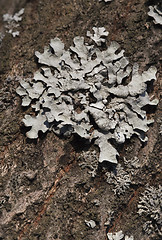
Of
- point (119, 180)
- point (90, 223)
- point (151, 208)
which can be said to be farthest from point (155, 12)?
point (90, 223)

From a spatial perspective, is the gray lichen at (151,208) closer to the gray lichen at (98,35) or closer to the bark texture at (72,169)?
the bark texture at (72,169)

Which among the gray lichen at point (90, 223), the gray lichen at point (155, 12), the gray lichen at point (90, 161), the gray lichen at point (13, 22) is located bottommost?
the gray lichen at point (90, 223)

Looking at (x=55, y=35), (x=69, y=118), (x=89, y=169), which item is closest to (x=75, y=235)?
(x=89, y=169)

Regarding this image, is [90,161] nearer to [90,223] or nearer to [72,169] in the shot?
[72,169]

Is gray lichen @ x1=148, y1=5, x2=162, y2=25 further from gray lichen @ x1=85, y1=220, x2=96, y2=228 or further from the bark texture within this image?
gray lichen @ x1=85, y1=220, x2=96, y2=228

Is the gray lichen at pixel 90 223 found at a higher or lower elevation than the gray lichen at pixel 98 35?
lower

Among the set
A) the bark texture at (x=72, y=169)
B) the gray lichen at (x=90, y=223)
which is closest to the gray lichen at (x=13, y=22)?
the bark texture at (x=72, y=169)

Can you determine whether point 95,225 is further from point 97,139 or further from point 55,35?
point 55,35
